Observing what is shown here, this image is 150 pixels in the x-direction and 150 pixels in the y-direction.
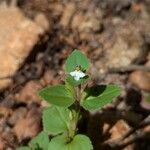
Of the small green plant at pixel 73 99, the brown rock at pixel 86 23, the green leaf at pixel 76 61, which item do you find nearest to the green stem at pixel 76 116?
the small green plant at pixel 73 99

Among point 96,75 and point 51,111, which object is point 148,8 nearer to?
point 96,75

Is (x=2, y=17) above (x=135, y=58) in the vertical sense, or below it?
above

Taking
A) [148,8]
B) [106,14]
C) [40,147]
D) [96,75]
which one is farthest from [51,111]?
[148,8]

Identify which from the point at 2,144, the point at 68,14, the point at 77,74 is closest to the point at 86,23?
the point at 68,14

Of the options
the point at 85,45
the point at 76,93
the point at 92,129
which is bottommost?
the point at 92,129

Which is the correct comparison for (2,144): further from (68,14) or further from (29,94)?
(68,14)

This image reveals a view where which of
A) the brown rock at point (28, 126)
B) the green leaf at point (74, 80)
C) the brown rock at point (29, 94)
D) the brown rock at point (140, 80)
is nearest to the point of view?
the green leaf at point (74, 80)

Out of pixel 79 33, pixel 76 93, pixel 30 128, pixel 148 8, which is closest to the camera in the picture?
pixel 76 93

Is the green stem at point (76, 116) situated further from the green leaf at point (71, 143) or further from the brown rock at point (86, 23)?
the brown rock at point (86, 23)
